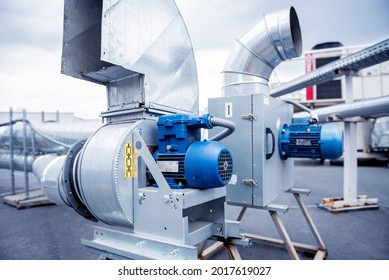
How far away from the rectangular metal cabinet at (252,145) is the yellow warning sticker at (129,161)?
2.15ft

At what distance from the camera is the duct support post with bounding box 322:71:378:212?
2.65m

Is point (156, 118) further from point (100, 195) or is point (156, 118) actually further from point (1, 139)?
point (1, 139)

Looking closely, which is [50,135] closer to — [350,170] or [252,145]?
[252,145]

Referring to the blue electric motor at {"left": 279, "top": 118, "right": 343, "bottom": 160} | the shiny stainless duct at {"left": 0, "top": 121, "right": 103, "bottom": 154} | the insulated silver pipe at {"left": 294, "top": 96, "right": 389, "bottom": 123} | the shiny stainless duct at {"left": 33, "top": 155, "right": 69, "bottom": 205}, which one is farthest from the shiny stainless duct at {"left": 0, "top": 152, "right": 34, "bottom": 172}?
the insulated silver pipe at {"left": 294, "top": 96, "right": 389, "bottom": 123}

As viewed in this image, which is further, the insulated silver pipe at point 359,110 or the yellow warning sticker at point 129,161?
the insulated silver pipe at point 359,110

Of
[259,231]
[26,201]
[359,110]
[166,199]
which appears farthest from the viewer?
[26,201]

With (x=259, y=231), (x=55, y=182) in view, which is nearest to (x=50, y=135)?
(x=55, y=182)

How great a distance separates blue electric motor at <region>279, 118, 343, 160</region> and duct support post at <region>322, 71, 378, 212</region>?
140cm

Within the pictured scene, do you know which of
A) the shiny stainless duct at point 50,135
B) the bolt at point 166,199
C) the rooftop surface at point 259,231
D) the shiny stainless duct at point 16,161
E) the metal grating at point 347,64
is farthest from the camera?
the shiny stainless duct at point 16,161

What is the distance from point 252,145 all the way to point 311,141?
34 centimetres

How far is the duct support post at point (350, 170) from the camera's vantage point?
265cm

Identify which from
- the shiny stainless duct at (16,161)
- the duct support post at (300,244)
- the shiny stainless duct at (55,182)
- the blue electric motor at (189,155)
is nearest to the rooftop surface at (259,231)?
the duct support post at (300,244)

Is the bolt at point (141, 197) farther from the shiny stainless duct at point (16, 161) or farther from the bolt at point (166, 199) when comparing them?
the shiny stainless duct at point (16, 161)

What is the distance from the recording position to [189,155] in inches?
34.7
